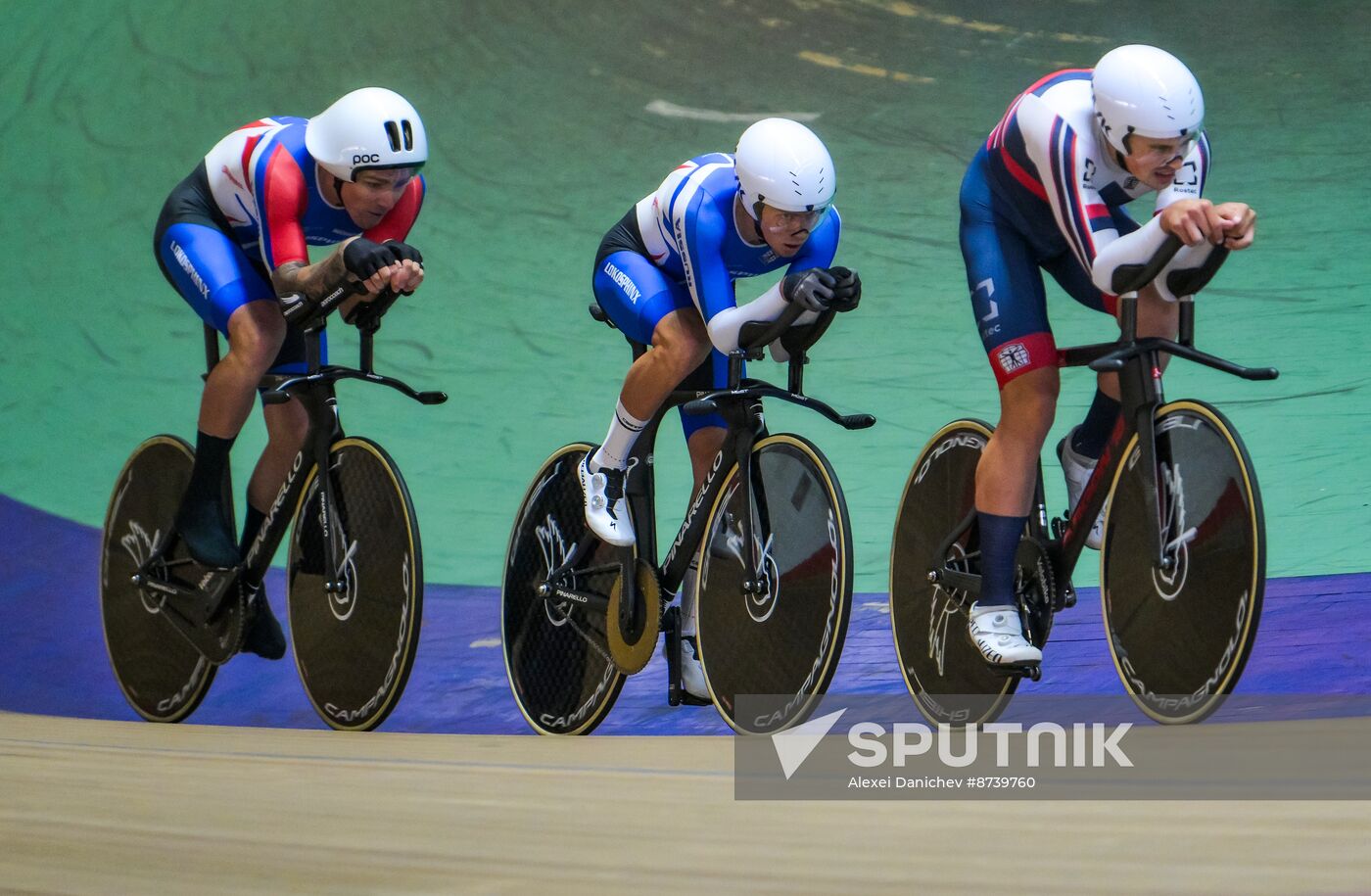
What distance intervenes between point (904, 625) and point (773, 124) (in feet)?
3.99

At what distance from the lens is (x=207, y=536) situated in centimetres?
427

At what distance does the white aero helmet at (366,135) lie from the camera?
12.7 feet

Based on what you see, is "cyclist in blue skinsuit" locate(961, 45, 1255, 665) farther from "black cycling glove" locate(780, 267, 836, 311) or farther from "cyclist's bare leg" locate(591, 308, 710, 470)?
"cyclist's bare leg" locate(591, 308, 710, 470)

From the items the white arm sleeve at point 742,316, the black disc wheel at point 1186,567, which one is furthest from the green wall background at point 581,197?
the black disc wheel at point 1186,567

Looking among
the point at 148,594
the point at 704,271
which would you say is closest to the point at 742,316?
the point at 704,271

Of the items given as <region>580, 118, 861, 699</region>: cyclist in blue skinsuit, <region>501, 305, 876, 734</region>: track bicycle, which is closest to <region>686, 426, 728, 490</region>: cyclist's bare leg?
<region>580, 118, 861, 699</region>: cyclist in blue skinsuit

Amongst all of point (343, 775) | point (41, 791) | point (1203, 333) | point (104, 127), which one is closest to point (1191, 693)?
point (343, 775)

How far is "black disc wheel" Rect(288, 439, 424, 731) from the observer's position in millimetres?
3873

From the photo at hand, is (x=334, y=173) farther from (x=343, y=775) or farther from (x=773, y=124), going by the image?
(x=343, y=775)

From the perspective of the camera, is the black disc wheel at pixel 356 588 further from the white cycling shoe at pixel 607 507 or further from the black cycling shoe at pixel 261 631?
the white cycling shoe at pixel 607 507

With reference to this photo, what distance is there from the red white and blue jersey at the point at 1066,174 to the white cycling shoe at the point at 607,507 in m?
1.20

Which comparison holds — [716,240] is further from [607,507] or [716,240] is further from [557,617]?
[557,617]

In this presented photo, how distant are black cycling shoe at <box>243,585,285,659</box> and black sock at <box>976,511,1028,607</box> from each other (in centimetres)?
201

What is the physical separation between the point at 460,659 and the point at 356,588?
139 centimetres
